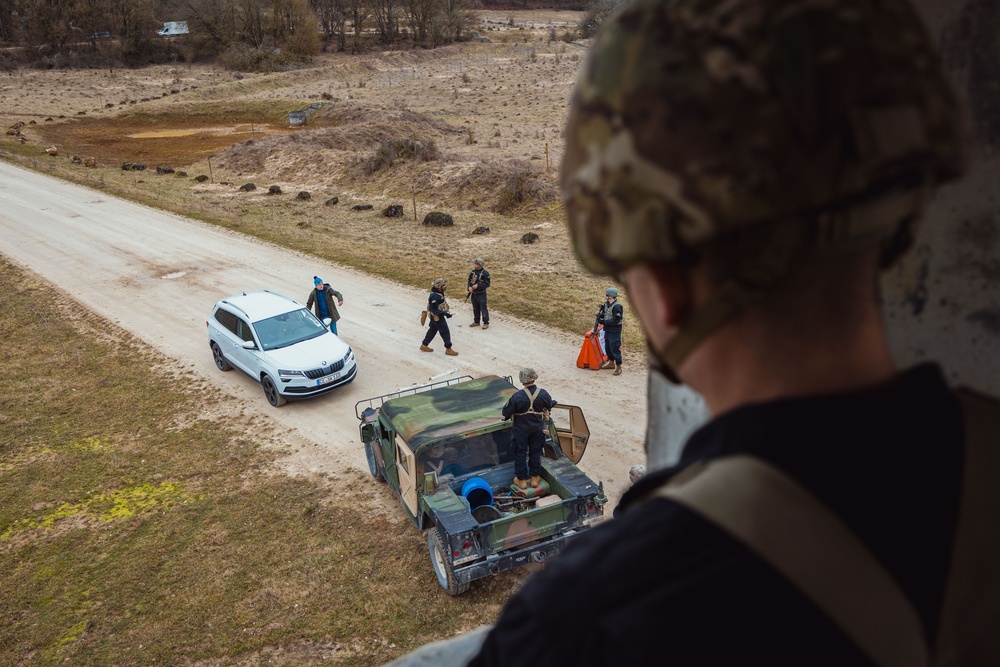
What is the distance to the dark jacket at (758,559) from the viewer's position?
91 centimetres

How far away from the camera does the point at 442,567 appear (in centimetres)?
989

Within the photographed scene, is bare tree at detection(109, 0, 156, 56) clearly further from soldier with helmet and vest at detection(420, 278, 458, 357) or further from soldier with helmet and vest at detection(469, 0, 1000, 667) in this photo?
soldier with helmet and vest at detection(469, 0, 1000, 667)

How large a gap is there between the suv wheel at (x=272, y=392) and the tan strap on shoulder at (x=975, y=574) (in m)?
15.1

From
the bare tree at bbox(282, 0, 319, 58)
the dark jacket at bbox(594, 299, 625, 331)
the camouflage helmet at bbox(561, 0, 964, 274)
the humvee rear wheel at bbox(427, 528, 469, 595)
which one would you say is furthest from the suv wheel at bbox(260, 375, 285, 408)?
the bare tree at bbox(282, 0, 319, 58)

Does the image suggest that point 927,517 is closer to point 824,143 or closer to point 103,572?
point 824,143

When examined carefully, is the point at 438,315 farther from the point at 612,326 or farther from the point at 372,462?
the point at 372,462

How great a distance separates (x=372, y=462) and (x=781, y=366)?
1197 cm

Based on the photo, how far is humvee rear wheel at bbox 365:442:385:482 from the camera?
41.0 ft

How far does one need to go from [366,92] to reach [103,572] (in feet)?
213

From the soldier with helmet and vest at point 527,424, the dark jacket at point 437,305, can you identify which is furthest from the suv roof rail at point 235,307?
the soldier with helmet and vest at point 527,424

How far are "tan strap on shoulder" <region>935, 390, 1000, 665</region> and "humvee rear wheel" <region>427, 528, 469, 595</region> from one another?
879cm

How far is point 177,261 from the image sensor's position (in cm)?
2553

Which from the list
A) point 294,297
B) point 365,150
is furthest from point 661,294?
point 365,150

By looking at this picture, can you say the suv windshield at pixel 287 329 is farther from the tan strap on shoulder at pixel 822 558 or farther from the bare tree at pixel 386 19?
the bare tree at pixel 386 19
